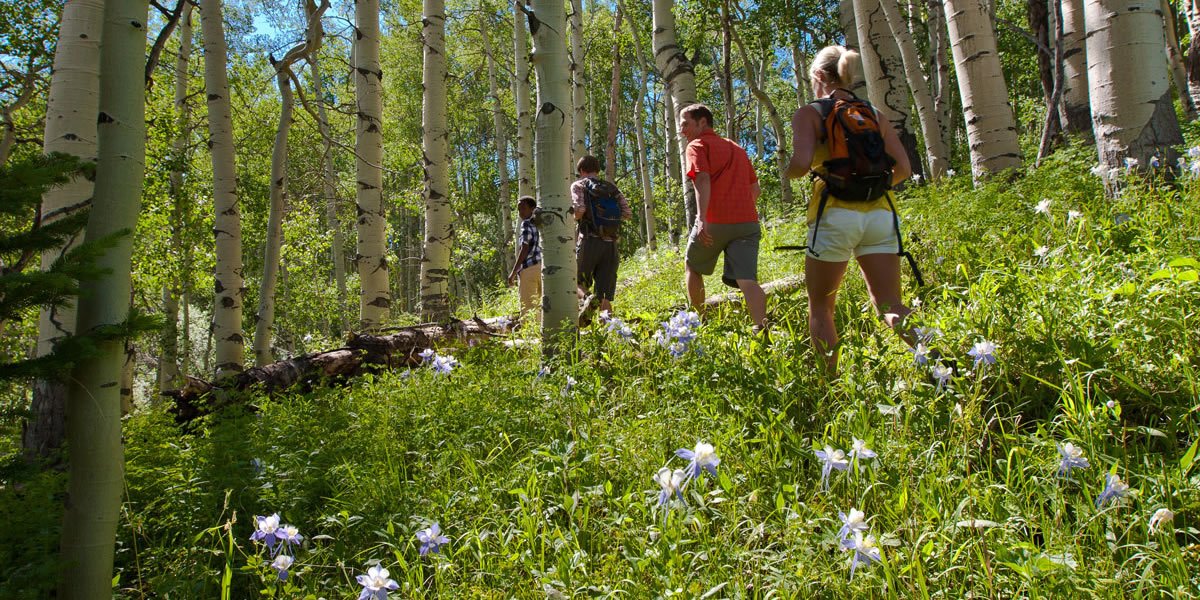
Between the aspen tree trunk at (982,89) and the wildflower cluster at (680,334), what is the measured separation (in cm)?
382

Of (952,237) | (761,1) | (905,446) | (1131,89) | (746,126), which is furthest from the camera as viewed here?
(746,126)

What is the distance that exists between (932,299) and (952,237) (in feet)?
4.62

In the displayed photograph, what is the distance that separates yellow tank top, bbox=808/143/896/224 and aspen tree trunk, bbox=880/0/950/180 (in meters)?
5.99

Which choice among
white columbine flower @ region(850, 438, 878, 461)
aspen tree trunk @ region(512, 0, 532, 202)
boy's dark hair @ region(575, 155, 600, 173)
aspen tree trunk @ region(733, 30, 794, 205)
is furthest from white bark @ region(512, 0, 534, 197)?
white columbine flower @ region(850, 438, 878, 461)

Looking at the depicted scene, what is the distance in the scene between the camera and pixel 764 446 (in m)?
2.57

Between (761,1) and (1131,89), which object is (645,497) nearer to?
(1131,89)

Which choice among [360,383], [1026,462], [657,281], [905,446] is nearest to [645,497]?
[905,446]

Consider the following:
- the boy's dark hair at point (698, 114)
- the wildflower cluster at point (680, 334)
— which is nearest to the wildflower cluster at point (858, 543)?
the wildflower cluster at point (680, 334)

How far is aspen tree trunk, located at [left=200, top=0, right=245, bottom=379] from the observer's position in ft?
23.3

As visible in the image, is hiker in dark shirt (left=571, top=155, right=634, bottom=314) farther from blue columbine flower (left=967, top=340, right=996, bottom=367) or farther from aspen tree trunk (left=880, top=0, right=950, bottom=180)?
aspen tree trunk (left=880, top=0, right=950, bottom=180)

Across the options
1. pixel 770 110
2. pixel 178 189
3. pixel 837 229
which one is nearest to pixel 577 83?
pixel 770 110

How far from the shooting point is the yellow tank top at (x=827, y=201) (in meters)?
3.20

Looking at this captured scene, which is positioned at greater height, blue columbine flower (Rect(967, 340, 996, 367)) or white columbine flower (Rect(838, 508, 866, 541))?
blue columbine flower (Rect(967, 340, 996, 367))

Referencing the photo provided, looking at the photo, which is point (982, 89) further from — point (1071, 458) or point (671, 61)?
point (1071, 458)
